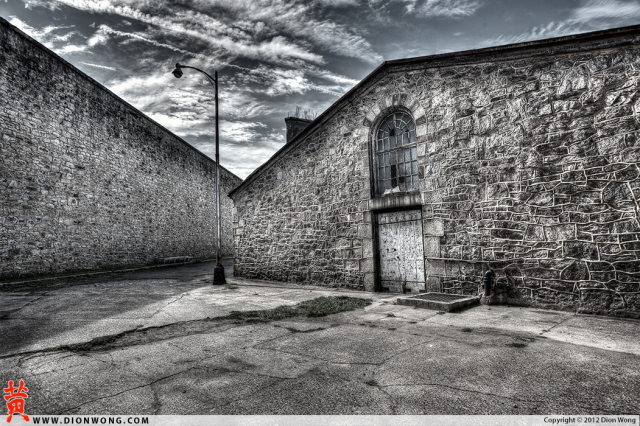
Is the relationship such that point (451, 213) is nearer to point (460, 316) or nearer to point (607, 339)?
point (460, 316)

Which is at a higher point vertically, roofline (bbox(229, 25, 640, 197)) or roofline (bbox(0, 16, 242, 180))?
roofline (bbox(0, 16, 242, 180))

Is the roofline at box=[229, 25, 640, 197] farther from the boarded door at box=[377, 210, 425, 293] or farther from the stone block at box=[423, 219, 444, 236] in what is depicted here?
the stone block at box=[423, 219, 444, 236]

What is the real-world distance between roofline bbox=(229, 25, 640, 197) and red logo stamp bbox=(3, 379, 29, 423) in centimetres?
828

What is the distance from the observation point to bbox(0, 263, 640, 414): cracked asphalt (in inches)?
99.4

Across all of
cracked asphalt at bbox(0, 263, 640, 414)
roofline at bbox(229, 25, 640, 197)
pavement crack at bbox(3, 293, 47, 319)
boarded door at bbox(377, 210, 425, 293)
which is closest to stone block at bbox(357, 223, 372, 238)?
boarded door at bbox(377, 210, 425, 293)

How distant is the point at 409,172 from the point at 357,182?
4.54ft

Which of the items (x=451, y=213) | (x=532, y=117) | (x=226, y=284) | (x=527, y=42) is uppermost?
(x=527, y=42)

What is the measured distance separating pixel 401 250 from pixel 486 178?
8.22 ft

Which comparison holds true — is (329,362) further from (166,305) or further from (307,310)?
(166,305)

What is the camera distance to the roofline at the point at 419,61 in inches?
222

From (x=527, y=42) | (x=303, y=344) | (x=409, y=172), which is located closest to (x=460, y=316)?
(x=303, y=344)

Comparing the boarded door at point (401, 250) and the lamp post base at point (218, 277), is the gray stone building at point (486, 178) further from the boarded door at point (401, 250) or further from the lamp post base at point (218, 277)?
the lamp post base at point (218, 277)

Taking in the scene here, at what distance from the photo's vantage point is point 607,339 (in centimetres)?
400

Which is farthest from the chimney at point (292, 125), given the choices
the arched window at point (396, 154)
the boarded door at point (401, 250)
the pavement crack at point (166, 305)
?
the pavement crack at point (166, 305)
